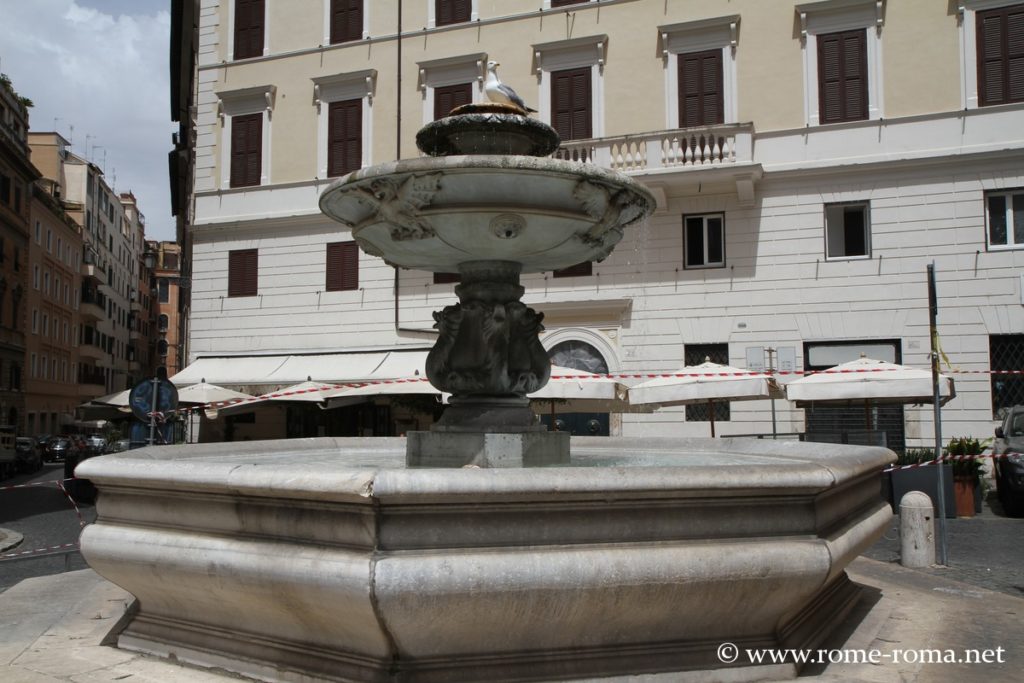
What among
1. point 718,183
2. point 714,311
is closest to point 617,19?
point 718,183

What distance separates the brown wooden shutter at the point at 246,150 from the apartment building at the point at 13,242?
24.8 meters

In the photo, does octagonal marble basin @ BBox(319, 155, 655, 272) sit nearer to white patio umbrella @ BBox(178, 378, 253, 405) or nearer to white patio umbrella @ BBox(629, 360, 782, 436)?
white patio umbrella @ BBox(629, 360, 782, 436)

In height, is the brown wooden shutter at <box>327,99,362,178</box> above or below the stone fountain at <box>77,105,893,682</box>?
above

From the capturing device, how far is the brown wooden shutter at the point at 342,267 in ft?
76.4

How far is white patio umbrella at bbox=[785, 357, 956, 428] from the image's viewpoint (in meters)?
13.8

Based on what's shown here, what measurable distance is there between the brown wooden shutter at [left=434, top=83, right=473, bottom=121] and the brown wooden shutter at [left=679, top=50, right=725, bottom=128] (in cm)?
516

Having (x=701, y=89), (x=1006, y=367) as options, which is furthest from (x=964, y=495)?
(x=701, y=89)

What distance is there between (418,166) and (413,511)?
231cm

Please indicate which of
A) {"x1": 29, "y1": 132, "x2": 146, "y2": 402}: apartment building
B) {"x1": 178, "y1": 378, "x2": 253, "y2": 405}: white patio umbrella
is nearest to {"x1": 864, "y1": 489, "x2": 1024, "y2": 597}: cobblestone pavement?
{"x1": 178, "y1": 378, "x2": 253, "y2": 405}: white patio umbrella

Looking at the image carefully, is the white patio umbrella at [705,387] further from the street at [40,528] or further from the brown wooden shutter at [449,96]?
the brown wooden shutter at [449,96]

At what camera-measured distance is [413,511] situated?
12.4 ft

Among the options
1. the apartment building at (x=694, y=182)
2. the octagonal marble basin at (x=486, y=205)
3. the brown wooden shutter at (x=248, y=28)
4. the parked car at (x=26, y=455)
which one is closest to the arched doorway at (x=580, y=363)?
the apartment building at (x=694, y=182)

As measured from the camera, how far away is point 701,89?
2069 centimetres

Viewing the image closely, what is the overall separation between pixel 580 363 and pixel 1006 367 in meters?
8.47
